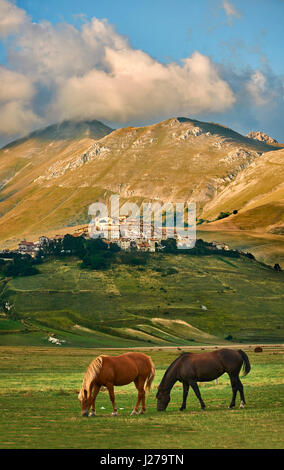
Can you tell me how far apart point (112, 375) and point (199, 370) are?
4628 mm

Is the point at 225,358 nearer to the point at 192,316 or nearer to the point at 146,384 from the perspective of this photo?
the point at 146,384

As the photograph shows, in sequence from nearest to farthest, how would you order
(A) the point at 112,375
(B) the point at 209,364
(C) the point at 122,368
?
1. (A) the point at 112,375
2. (C) the point at 122,368
3. (B) the point at 209,364

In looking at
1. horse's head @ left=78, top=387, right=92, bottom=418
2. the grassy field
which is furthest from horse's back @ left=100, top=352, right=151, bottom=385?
the grassy field

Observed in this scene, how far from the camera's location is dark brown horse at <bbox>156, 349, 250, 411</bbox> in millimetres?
28562

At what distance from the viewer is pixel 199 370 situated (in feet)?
93.7

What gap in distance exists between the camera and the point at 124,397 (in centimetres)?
3888

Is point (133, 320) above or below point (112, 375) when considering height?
below

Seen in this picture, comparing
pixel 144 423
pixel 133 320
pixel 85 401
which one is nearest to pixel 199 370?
pixel 144 423

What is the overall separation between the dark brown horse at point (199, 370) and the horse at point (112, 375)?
116 centimetres

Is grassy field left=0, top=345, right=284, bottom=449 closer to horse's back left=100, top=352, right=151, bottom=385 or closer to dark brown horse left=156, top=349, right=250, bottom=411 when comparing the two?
dark brown horse left=156, top=349, right=250, bottom=411

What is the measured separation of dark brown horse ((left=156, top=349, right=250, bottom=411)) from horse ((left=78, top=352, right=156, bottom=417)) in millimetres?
1164

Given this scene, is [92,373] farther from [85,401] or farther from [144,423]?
[144,423]
